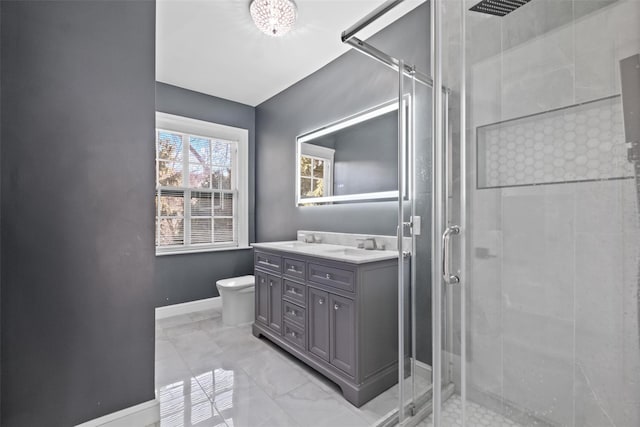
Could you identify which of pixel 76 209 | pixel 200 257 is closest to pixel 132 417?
pixel 76 209

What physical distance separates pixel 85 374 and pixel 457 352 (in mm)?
1669

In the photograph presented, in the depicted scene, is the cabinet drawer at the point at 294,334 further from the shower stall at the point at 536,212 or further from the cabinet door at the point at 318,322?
the shower stall at the point at 536,212

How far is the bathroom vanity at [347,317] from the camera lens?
1.82 m

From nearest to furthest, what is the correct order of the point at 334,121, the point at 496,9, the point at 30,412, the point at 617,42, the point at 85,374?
the point at 617,42 → the point at 496,9 → the point at 30,412 → the point at 85,374 → the point at 334,121

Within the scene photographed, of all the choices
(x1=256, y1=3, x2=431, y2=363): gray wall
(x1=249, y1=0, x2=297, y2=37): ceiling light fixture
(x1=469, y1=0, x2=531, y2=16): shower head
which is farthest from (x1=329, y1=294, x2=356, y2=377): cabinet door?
(x1=249, y1=0, x2=297, y2=37): ceiling light fixture

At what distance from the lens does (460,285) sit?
45.9 inches

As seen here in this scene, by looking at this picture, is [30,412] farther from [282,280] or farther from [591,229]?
[591,229]

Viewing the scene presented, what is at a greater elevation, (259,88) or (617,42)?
(259,88)

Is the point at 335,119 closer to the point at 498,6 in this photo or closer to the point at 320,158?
the point at 320,158

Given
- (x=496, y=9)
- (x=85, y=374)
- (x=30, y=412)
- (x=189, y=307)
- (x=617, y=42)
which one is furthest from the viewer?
(x=189, y=307)

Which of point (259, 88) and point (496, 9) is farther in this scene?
point (259, 88)

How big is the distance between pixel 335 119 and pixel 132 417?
8.72ft

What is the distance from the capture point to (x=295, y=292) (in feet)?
7.64

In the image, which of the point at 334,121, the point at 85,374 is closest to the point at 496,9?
the point at 334,121
